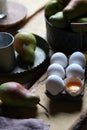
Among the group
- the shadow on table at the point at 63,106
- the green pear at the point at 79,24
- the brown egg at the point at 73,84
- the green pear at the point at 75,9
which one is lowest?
the shadow on table at the point at 63,106

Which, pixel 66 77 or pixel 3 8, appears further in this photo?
pixel 3 8

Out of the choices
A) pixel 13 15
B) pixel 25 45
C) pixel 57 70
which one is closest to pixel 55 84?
pixel 57 70

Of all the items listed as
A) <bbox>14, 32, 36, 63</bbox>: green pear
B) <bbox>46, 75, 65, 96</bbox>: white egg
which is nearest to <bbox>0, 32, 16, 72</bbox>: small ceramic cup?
<bbox>14, 32, 36, 63</bbox>: green pear

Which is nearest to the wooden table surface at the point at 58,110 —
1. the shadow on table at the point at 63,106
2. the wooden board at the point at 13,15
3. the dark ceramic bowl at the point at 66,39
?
the shadow on table at the point at 63,106

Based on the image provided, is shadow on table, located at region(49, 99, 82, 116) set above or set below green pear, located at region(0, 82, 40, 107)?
below

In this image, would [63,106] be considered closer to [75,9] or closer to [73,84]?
[73,84]

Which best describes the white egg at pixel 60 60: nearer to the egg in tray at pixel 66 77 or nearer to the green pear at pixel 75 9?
the egg in tray at pixel 66 77

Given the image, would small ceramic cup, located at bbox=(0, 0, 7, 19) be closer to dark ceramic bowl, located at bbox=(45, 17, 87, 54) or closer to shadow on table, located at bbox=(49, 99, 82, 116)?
dark ceramic bowl, located at bbox=(45, 17, 87, 54)

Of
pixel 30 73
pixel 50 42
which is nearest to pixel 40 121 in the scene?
pixel 30 73
